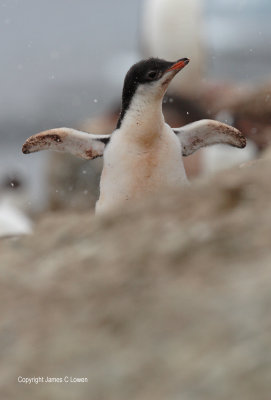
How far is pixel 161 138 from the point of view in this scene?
1.86m

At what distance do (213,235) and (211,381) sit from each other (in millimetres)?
198

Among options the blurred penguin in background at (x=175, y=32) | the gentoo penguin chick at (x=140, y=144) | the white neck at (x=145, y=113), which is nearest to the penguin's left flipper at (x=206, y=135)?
the gentoo penguin chick at (x=140, y=144)

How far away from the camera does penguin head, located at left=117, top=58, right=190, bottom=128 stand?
5.92 ft

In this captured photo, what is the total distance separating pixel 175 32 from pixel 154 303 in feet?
23.4

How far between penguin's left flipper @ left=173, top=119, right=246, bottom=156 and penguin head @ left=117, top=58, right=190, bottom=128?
0.16m

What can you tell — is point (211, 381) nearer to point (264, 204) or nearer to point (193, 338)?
point (193, 338)

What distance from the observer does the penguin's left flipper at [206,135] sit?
1.96m

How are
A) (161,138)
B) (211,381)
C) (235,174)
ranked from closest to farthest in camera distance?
(211,381) < (235,174) < (161,138)

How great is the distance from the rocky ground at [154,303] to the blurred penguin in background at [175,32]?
655 centimetres

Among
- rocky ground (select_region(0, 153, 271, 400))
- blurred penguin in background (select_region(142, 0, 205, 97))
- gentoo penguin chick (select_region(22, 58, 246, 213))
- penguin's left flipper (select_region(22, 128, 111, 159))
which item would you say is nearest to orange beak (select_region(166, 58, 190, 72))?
gentoo penguin chick (select_region(22, 58, 246, 213))

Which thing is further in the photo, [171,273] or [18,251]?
[18,251]

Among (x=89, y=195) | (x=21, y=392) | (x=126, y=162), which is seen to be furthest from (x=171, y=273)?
(x=89, y=195)

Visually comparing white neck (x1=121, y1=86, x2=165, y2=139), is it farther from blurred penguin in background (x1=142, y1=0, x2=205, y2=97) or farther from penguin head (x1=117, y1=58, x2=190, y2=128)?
blurred penguin in background (x1=142, y1=0, x2=205, y2=97)

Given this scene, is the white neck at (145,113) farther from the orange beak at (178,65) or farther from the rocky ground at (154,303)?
the rocky ground at (154,303)
